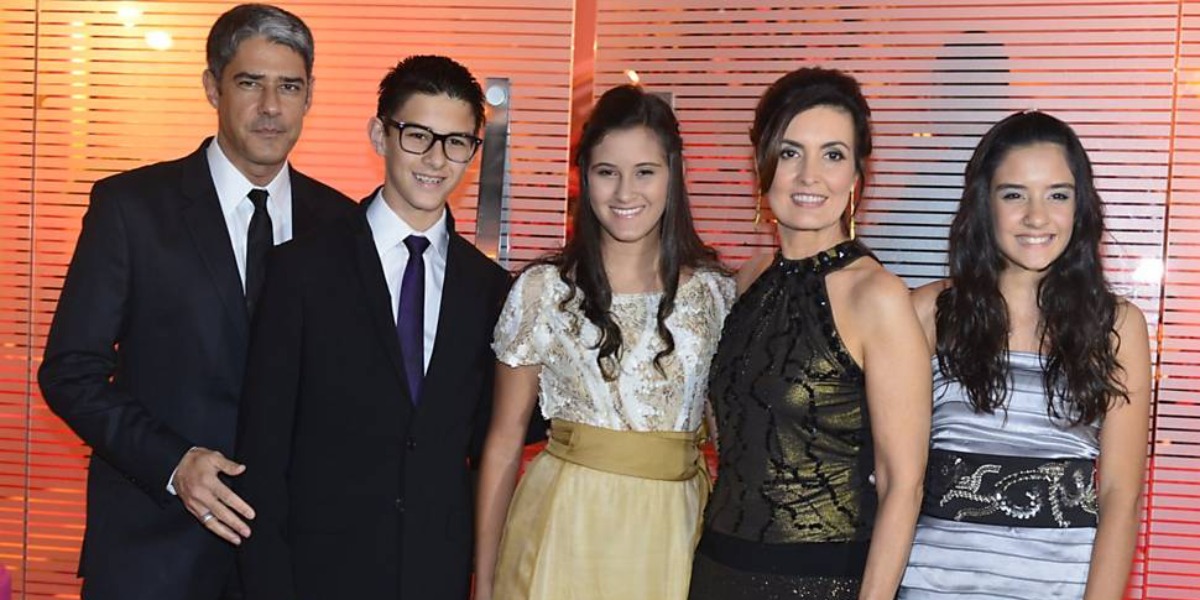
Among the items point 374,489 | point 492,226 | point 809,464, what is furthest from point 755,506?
point 492,226

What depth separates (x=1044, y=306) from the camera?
2.62m

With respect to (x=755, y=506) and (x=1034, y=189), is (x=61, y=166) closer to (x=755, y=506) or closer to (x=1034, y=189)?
(x=755, y=506)

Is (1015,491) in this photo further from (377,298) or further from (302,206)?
(302,206)

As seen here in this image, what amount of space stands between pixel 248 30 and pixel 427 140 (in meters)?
0.58

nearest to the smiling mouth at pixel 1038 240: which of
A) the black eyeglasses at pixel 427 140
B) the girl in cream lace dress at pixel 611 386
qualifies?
the girl in cream lace dress at pixel 611 386

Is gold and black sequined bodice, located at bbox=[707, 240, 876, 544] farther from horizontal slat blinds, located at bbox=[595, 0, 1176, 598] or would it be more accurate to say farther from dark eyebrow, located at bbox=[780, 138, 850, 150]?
horizontal slat blinds, located at bbox=[595, 0, 1176, 598]

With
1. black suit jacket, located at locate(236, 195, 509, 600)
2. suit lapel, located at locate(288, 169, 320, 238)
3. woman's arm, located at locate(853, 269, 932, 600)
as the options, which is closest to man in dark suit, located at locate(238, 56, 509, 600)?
black suit jacket, located at locate(236, 195, 509, 600)

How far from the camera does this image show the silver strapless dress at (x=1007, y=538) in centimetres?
252

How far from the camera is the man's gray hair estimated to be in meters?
2.95

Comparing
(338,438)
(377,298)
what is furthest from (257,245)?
(338,438)

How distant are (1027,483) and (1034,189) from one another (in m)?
0.58

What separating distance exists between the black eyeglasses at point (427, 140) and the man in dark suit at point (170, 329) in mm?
377

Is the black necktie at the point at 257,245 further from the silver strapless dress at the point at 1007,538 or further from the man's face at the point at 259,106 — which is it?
the silver strapless dress at the point at 1007,538

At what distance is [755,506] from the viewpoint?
2.45 meters
